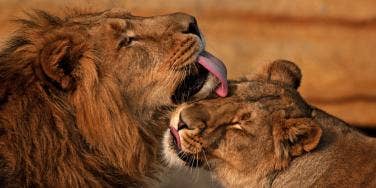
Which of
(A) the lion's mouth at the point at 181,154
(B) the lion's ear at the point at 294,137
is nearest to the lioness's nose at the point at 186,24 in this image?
(A) the lion's mouth at the point at 181,154

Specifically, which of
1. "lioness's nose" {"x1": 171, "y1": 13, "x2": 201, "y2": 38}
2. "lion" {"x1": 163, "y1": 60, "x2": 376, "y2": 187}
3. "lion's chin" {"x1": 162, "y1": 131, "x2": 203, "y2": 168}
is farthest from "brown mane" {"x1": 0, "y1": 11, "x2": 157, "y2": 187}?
"lioness's nose" {"x1": 171, "y1": 13, "x2": 201, "y2": 38}

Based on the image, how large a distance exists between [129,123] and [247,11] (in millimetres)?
3065

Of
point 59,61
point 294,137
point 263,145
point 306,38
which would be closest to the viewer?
point 59,61

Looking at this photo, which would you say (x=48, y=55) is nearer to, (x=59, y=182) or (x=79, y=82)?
(x=79, y=82)

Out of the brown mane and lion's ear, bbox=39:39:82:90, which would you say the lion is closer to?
the brown mane

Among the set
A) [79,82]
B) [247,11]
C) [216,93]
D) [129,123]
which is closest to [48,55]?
[79,82]

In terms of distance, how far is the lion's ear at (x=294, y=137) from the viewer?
16.7 ft

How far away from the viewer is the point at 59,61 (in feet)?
16.4

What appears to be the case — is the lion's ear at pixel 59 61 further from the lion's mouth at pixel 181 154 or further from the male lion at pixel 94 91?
the lion's mouth at pixel 181 154

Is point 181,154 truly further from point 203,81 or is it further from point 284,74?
point 284,74

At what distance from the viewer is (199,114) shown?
17.0ft

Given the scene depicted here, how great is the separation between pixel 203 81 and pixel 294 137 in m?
0.68

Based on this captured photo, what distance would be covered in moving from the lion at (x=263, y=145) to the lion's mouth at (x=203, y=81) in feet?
0.30

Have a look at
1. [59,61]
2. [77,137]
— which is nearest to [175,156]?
[77,137]
